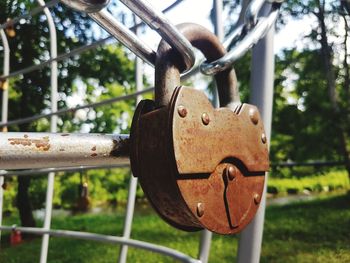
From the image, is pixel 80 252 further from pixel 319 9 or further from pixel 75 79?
pixel 319 9

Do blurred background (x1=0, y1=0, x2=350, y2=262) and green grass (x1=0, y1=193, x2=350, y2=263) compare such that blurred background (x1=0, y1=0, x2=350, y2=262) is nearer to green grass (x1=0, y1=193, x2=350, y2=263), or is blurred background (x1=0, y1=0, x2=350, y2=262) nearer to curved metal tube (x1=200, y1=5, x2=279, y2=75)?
green grass (x1=0, y1=193, x2=350, y2=263)

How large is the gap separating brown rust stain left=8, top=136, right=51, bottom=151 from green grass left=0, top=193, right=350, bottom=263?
3.12 meters

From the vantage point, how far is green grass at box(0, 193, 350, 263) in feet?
12.0

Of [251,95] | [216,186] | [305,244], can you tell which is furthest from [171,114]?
[305,244]

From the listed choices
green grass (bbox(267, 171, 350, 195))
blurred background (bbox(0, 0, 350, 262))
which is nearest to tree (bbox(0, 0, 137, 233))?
blurred background (bbox(0, 0, 350, 262))

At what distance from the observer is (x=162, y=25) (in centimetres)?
29

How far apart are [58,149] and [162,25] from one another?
11cm

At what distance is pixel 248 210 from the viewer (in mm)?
325

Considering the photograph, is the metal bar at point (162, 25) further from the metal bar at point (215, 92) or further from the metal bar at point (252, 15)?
the metal bar at point (215, 92)

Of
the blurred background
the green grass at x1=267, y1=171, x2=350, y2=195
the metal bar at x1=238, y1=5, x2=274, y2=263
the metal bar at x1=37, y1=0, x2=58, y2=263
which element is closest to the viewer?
the metal bar at x1=238, y1=5, x2=274, y2=263

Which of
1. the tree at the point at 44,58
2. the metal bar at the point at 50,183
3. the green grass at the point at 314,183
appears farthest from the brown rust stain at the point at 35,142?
the green grass at the point at 314,183

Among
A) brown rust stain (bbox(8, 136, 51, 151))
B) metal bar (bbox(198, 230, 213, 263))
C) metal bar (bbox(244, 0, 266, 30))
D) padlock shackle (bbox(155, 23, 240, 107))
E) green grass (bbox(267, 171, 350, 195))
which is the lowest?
metal bar (bbox(198, 230, 213, 263))

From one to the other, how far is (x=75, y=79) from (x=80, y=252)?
125 inches

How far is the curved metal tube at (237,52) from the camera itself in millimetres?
341
